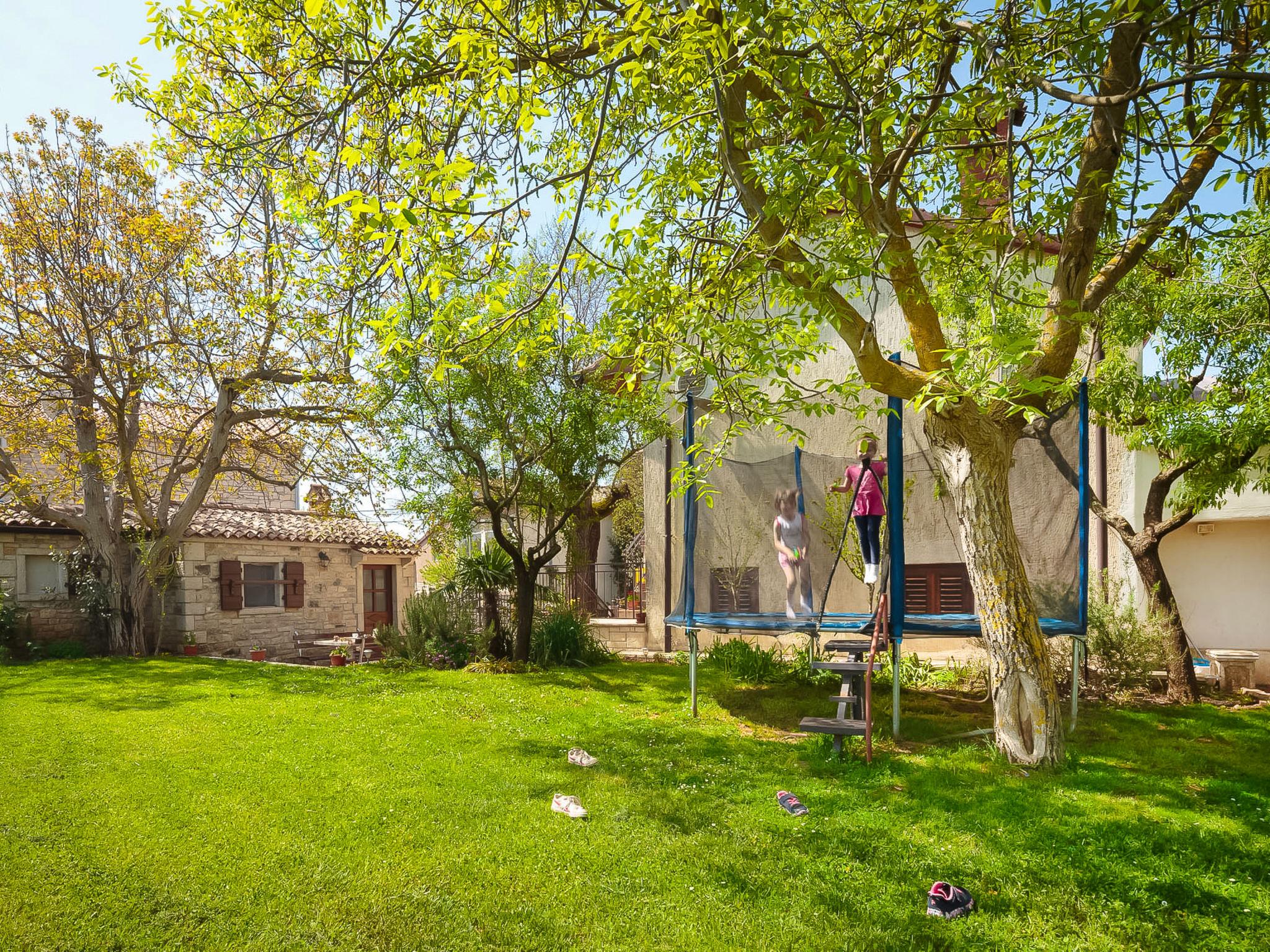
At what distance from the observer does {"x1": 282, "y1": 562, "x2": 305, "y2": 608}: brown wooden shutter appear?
1931 centimetres

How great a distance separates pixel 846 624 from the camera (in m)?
8.80

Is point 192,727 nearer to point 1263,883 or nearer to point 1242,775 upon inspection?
point 1263,883

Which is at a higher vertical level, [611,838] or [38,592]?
[38,592]

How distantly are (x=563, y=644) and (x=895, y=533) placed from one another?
23.2ft

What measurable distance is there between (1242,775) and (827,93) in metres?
6.48

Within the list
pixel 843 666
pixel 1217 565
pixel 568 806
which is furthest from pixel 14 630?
pixel 1217 565

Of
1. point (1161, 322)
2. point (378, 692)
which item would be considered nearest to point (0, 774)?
point (378, 692)

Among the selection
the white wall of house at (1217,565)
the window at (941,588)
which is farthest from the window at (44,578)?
the white wall of house at (1217,565)

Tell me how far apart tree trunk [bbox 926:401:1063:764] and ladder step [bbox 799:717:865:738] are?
1.14 meters

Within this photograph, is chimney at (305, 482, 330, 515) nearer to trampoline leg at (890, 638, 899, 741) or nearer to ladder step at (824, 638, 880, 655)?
ladder step at (824, 638, 880, 655)

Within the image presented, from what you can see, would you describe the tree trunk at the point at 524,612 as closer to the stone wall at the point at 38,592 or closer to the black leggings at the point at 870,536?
the black leggings at the point at 870,536

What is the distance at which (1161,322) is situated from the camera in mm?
8727

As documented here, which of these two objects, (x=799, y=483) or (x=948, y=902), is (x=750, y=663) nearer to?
(x=799, y=483)

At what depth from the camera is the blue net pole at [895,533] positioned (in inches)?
273
